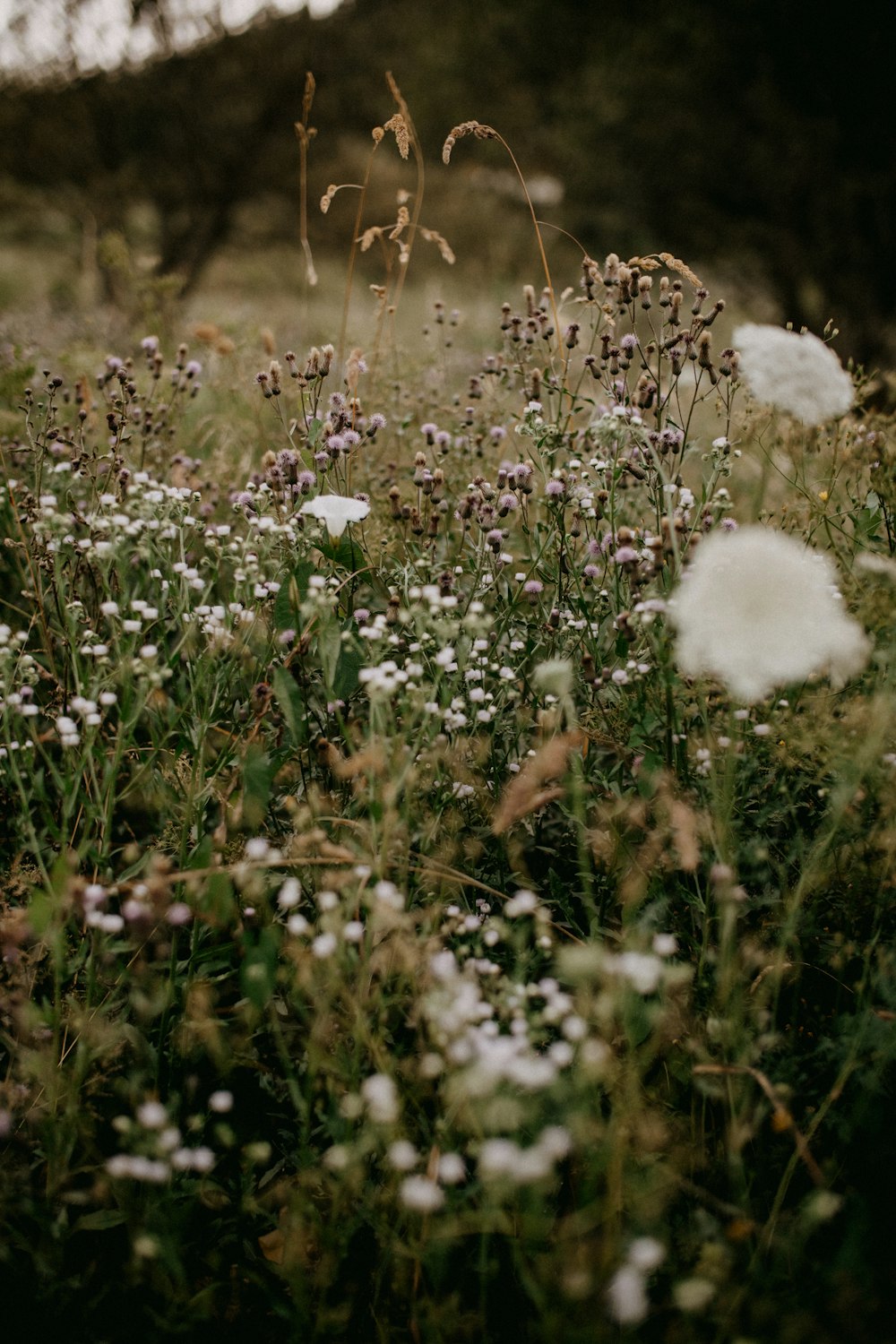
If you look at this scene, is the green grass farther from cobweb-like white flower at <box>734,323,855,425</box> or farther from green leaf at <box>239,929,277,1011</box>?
cobweb-like white flower at <box>734,323,855,425</box>

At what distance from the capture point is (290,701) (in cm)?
179

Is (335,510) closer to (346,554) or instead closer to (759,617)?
(346,554)

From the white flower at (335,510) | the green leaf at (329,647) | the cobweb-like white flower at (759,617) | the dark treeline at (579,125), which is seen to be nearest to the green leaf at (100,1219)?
the green leaf at (329,647)

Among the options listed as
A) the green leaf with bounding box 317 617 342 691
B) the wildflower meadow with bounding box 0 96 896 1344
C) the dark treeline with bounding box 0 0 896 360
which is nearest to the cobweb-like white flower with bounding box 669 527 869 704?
the wildflower meadow with bounding box 0 96 896 1344

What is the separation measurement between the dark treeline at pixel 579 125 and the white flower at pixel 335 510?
779 cm

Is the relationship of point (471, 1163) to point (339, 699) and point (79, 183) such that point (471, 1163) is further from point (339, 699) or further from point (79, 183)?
point (79, 183)

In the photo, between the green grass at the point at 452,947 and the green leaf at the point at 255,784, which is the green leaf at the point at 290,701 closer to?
the green grass at the point at 452,947

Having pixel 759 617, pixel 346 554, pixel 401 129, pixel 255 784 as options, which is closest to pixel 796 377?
pixel 759 617

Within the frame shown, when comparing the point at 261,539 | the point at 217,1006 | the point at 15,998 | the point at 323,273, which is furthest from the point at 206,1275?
the point at 323,273

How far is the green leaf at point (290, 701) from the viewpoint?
1.76 m

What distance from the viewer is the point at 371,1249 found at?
1489 mm

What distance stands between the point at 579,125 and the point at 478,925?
11.5m

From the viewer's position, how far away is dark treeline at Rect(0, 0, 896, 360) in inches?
348

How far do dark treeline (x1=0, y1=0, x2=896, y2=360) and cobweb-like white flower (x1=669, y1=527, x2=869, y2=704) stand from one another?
8.69 m
